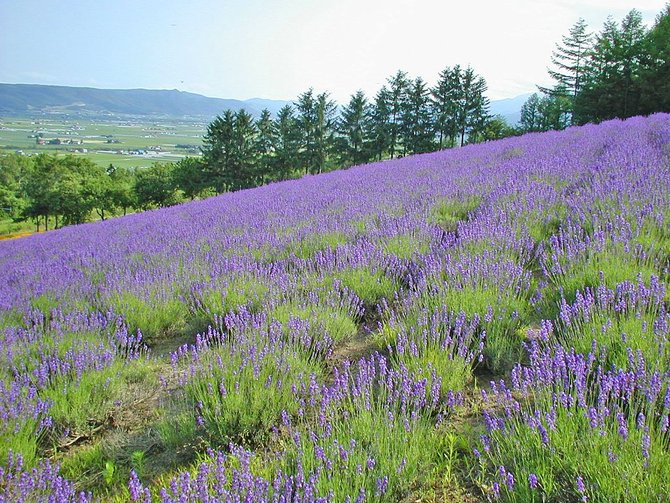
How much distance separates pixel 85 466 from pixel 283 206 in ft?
18.3

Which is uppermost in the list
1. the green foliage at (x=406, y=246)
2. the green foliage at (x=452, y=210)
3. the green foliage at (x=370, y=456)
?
the green foliage at (x=452, y=210)

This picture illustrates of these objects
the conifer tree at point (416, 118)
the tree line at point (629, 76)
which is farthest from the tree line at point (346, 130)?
the tree line at point (629, 76)

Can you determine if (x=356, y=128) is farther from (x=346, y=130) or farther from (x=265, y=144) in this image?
(x=265, y=144)

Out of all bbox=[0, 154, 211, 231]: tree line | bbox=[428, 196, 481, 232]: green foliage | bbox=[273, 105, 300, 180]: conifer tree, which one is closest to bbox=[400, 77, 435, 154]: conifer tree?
bbox=[273, 105, 300, 180]: conifer tree

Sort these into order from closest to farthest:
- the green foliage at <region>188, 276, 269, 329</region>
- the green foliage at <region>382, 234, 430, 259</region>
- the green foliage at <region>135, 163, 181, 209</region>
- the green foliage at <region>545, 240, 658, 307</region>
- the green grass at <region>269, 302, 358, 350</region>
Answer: the green foliage at <region>545, 240, 658, 307</region> < the green grass at <region>269, 302, 358, 350</region> < the green foliage at <region>188, 276, 269, 329</region> < the green foliage at <region>382, 234, 430, 259</region> < the green foliage at <region>135, 163, 181, 209</region>

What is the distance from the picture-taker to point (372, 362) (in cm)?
233

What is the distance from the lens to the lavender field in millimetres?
1565

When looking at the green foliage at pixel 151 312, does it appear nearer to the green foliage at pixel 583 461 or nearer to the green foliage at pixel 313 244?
the green foliage at pixel 313 244

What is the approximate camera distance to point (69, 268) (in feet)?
16.7

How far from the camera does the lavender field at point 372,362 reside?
157 centimetres

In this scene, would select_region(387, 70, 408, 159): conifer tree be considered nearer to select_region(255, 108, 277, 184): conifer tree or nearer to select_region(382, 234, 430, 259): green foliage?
select_region(255, 108, 277, 184): conifer tree

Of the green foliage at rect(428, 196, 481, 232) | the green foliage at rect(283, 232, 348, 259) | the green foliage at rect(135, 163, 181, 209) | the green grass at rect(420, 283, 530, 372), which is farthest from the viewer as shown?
the green foliage at rect(135, 163, 181, 209)

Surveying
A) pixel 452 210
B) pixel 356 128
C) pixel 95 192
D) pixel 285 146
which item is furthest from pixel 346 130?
pixel 452 210

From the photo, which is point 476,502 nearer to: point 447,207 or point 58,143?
point 447,207
